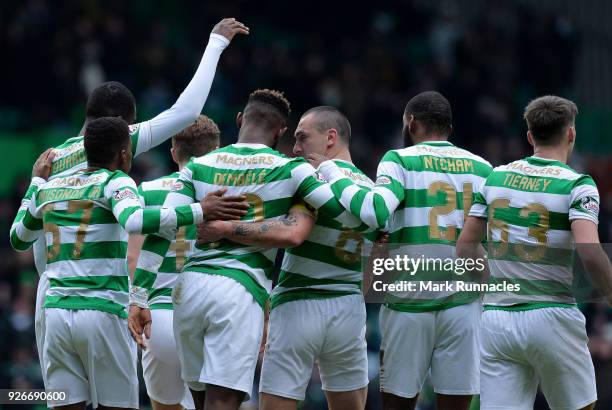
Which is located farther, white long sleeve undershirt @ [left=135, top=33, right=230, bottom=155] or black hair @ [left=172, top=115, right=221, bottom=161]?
black hair @ [left=172, top=115, right=221, bottom=161]

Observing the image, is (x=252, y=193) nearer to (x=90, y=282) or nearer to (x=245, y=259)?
(x=245, y=259)

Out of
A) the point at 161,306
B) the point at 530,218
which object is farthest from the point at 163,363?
the point at 530,218

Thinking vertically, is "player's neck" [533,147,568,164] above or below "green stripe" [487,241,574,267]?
above

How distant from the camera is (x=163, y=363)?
7598 millimetres

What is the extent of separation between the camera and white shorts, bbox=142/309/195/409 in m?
7.55

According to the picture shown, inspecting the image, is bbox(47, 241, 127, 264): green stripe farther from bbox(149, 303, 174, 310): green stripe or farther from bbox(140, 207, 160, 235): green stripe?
bbox(149, 303, 174, 310): green stripe

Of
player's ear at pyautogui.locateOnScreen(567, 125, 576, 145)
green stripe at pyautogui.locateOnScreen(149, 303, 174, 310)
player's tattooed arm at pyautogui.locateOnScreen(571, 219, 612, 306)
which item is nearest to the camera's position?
player's tattooed arm at pyautogui.locateOnScreen(571, 219, 612, 306)

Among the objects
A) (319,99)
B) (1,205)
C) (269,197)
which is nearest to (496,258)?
(269,197)

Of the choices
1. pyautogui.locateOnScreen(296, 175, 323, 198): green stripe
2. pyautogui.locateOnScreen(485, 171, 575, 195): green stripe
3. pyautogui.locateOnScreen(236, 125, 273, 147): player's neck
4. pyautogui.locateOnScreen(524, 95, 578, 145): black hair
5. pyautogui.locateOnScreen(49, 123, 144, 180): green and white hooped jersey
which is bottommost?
pyautogui.locateOnScreen(296, 175, 323, 198): green stripe

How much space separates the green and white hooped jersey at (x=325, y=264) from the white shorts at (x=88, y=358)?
1.01m

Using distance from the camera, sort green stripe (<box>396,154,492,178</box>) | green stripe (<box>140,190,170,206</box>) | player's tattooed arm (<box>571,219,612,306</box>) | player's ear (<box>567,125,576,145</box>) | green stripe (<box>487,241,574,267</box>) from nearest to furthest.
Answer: player's tattooed arm (<box>571,219,612,306</box>) → green stripe (<box>487,241,574,267</box>) → player's ear (<box>567,125,576,145</box>) → green stripe (<box>396,154,492,178</box>) → green stripe (<box>140,190,170,206</box>)

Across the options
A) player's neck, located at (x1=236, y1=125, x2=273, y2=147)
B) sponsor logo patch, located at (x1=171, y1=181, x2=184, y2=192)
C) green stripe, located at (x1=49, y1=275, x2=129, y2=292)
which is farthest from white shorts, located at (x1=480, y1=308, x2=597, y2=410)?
green stripe, located at (x1=49, y1=275, x2=129, y2=292)

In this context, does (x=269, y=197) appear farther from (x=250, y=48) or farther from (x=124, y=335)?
(x=250, y=48)

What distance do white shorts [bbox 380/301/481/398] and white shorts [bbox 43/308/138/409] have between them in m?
1.59
